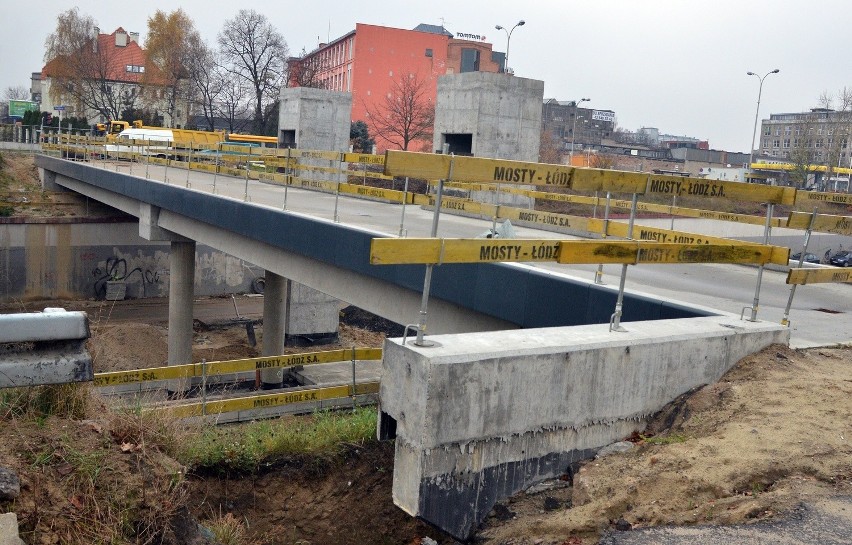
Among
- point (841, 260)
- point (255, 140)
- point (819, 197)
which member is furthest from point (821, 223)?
point (255, 140)

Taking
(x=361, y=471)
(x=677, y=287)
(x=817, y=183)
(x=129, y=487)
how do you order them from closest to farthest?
(x=129, y=487), (x=361, y=471), (x=677, y=287), (x=817, y=183)

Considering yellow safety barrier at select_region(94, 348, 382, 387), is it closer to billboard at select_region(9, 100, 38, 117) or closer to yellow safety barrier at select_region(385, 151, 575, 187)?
yellow safety barrier at select_region(385, 151, 575, 187)

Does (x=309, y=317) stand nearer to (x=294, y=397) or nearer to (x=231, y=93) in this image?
(x=294, y=397)

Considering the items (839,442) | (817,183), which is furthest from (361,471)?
(817,183)

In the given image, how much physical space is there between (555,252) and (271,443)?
3989 millimetres

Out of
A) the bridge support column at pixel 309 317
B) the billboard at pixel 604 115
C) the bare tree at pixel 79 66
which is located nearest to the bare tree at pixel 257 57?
the bare tree at pixel 79 66

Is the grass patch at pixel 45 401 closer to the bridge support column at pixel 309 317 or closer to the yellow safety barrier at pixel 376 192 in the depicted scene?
the yellow safety barrier at pixel 376 192

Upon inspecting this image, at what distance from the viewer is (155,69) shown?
251 ft

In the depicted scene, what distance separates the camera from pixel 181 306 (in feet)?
84.1

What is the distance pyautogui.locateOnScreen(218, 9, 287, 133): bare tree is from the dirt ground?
57.6 m

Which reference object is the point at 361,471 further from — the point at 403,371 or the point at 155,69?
the point at 155,69

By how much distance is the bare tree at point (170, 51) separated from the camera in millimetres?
74250

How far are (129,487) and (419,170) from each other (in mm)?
2726

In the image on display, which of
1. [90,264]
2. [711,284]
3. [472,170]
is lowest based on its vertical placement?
[90,264]
